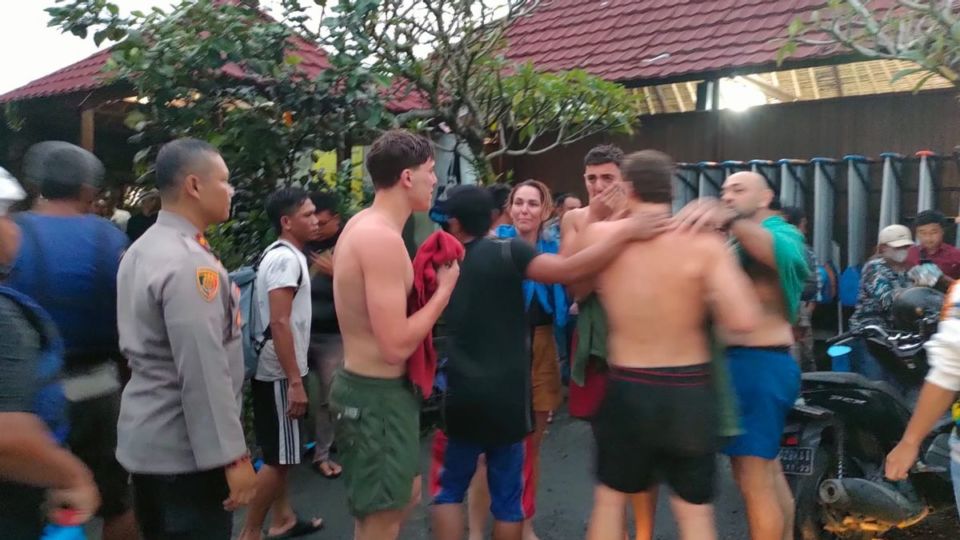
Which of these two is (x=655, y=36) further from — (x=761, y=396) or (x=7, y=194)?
(x=7, y=194)

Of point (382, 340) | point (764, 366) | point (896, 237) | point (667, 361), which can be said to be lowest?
point (896, 237)

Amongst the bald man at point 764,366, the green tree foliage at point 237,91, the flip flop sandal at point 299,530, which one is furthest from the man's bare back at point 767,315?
the green tree foliage at point 237,91

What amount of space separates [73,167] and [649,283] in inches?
87.9

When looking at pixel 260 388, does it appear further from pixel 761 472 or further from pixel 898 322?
pixel 898 322

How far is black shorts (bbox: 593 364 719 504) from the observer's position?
3.06 meters

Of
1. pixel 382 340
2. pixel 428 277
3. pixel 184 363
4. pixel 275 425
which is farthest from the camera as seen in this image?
pixel 275 425

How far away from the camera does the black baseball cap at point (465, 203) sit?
3443 millimetres

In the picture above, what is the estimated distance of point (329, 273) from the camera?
187 inches

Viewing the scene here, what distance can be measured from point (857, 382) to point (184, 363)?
3.19 metres

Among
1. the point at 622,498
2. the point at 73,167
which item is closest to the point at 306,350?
the point at 73,167

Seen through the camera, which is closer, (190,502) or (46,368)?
(46,368)

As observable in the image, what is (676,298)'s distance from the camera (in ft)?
10.2

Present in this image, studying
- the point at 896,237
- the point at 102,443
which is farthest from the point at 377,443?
the point at 896,237

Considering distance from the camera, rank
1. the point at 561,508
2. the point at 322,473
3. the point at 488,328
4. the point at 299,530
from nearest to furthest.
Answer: the point at 488,328 < the point at 299,530 < the point at 561,508 < the point at 322,473
